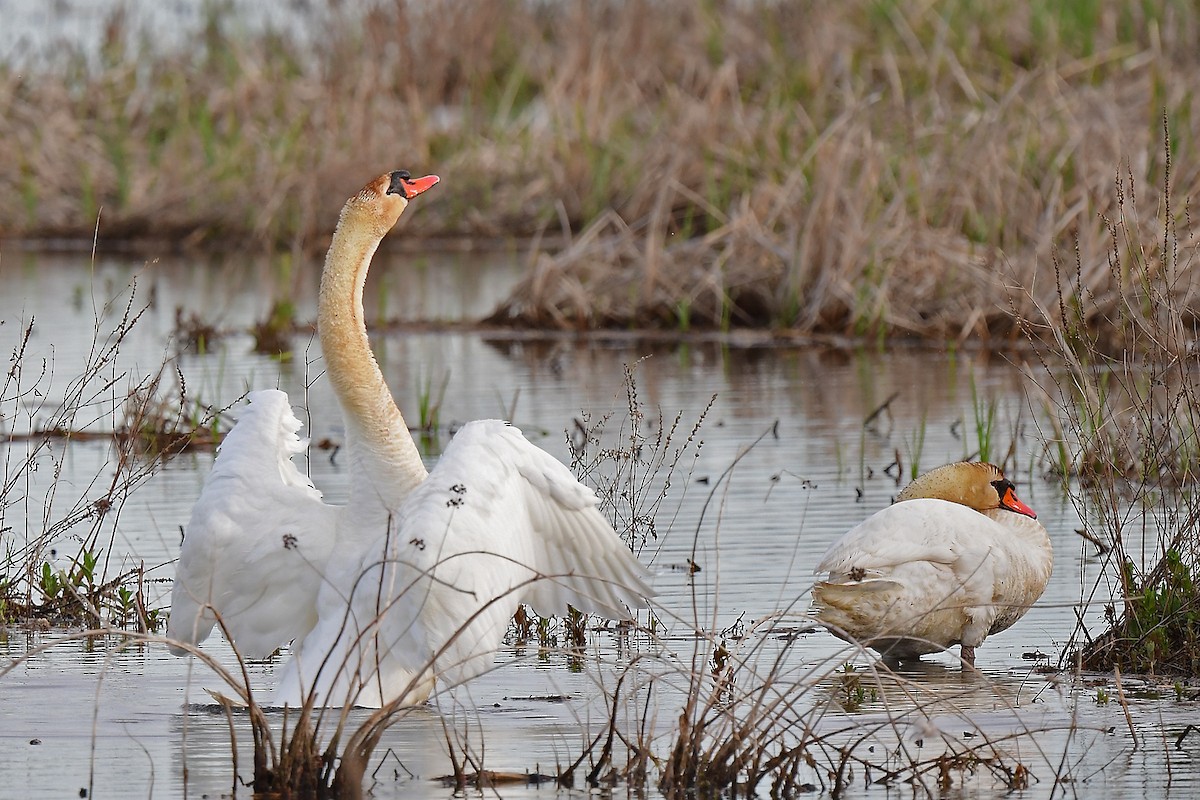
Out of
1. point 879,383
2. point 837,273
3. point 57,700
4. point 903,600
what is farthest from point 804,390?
point 57,700

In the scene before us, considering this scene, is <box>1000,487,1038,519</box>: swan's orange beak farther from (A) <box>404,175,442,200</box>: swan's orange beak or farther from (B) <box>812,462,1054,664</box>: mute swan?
(A) <box>404,175,442,200</box>: swan's orange beak

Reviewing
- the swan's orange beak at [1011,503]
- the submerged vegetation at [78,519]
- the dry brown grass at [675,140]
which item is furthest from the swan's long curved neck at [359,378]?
the dry brown grass at [675,140]

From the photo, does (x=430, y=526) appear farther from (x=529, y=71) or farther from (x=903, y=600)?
(x=529, y=71)

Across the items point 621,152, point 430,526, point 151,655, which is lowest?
point 151,655

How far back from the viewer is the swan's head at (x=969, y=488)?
708 centimetres

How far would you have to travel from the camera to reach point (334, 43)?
73.5 ft

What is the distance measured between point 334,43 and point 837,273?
10.6 metres

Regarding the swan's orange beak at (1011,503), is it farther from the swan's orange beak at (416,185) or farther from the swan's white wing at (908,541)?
the swan's orange beak at (416,185)

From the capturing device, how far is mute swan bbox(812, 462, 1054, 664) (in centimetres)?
633

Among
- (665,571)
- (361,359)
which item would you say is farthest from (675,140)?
(361,359)

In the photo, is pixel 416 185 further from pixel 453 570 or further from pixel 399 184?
pixel 453 570

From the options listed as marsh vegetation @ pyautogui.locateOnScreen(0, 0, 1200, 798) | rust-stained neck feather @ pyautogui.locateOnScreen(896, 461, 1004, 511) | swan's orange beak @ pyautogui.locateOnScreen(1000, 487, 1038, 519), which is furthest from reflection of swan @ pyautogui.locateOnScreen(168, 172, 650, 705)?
swan's orange beak @ pyautogui.locateOnScreen(1000, 487, 1038, 519)

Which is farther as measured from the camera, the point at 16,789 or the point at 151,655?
the point at 151,655

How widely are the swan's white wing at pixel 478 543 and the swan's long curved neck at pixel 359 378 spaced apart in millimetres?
432
